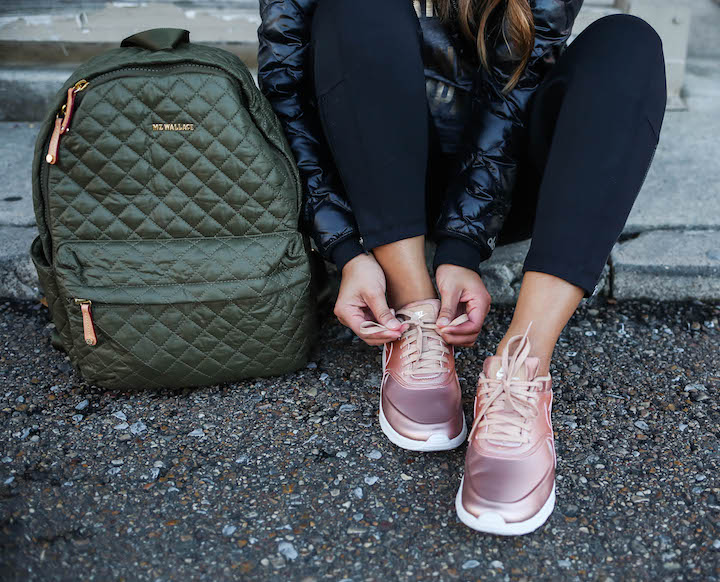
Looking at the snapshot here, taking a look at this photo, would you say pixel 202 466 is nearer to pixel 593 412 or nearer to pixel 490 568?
pixel 490 568

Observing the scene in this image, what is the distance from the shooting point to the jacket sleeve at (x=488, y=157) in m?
1.43

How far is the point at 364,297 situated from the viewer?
1.41m

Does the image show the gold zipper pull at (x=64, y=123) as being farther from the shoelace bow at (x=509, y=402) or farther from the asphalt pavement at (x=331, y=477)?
the shoelace bow at (x=509, y=402)

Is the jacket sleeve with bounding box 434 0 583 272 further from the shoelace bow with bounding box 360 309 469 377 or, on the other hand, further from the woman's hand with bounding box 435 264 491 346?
the shoelace bow with bounding box 360 309 469 377

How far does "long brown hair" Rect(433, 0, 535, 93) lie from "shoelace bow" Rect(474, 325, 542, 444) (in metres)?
0.57

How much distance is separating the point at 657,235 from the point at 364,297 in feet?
3.16

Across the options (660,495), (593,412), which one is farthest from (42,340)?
(660,495)

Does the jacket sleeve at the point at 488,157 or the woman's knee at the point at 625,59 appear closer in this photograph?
the woman's knee at the point at 625,59

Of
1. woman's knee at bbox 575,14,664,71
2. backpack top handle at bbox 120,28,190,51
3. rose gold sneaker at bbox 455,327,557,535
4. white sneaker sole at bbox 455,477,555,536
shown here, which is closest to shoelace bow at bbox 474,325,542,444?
rose gold sneaker at bbox 455,327,557,535

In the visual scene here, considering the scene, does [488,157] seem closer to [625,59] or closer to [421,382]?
[625,59]

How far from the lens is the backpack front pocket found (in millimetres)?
1393

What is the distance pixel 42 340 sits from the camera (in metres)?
1.73

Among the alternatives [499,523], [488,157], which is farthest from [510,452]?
[488,157]

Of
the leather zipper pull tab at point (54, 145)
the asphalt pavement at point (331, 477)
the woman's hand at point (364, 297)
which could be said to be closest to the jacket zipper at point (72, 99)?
the leather zipper pull tab at point (54, 145)
